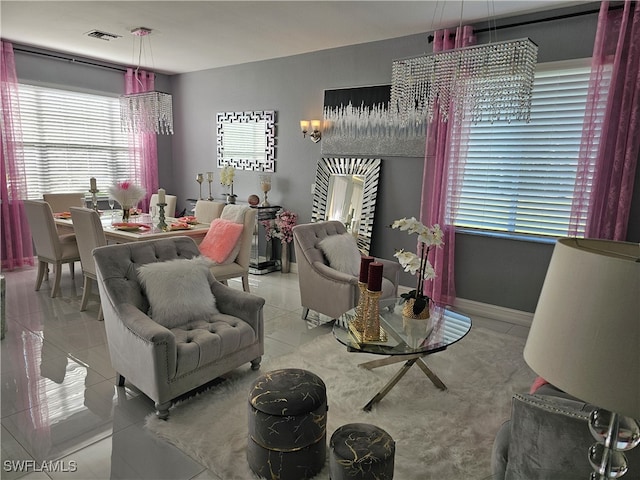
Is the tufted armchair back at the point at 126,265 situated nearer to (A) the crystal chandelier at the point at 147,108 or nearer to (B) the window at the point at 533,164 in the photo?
(A) the crystal chandelier at the point at 147,108

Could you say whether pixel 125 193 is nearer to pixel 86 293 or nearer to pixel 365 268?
pixel 86 293

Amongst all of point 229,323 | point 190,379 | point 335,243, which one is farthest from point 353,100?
point 190,379

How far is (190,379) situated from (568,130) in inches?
143

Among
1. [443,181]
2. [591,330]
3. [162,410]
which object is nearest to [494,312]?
[443,181]

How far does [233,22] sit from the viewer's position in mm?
4266

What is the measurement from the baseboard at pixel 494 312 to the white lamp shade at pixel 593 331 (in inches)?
139

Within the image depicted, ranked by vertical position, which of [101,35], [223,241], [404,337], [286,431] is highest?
[101,35]

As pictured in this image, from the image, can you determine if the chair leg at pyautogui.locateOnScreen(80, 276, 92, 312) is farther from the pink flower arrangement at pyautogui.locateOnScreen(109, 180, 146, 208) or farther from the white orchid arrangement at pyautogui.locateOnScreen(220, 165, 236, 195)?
the white orchid arrangement at pyautogui.locateOnScreen(220, 165, 236, 195)

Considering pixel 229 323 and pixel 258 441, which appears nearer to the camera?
pixel 258 441

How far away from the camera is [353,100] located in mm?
5047

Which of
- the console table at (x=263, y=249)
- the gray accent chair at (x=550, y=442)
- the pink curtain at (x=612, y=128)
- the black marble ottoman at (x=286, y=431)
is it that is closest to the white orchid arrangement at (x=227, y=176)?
the console table at (x=263, y=249)

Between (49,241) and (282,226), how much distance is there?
257cm

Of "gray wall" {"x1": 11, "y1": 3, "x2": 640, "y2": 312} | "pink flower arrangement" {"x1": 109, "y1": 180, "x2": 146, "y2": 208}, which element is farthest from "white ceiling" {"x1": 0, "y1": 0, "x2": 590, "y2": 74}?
"pink flower arrangement" {"x1": 109, "y1": 180, "x2": 146, "y2": 208}

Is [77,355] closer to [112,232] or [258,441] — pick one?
[112,232]
